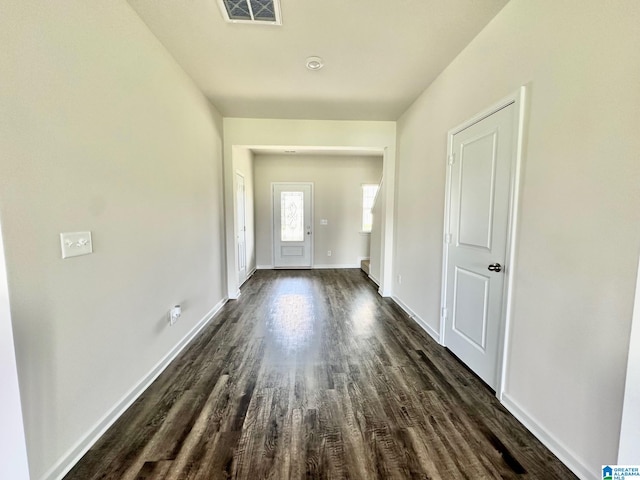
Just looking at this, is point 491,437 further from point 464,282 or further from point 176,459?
point 176,459

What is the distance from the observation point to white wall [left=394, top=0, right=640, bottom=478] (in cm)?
116

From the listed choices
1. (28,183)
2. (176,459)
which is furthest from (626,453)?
(28,183)

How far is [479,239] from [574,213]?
764mm

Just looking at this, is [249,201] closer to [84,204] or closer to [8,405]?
[84,204]

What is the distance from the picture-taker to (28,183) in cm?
115

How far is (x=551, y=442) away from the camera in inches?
57.5

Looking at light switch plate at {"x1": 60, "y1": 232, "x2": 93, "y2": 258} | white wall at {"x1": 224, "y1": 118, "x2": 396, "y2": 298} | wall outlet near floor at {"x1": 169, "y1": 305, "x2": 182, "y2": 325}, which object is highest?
white wall at {"x1": 224, "y1": 118, "x2": 396, "y2": 298}

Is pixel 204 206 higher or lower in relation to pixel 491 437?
higher

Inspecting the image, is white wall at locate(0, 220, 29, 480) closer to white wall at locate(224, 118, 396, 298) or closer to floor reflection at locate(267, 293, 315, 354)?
floor reflection at locate(267, 293, 315, 354)

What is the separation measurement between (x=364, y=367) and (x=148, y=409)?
1.59 meters

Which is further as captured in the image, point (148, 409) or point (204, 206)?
point (204, 206)

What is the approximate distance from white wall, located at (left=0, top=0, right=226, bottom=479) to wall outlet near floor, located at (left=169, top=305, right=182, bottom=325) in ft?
0.20

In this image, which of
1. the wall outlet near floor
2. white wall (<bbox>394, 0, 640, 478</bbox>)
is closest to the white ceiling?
white wall (<bbox>394, 0, 640, 478</bbox>)

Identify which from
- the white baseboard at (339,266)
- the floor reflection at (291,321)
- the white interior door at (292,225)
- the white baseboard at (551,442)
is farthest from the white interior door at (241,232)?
the white baseboard at (551,442)
